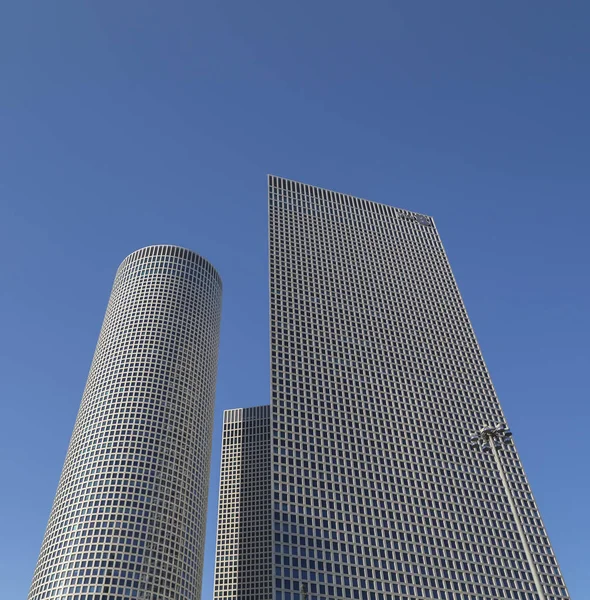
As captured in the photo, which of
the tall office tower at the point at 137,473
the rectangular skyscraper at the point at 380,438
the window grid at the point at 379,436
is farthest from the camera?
the tall office tower at the point at 137,473

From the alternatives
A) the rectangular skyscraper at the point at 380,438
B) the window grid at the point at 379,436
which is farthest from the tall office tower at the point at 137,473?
the window grid at the point at 379,436

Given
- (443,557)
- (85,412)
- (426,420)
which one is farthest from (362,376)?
(85,412)

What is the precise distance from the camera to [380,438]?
144 m

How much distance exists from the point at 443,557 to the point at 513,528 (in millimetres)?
22307

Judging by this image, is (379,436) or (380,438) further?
(379,436)

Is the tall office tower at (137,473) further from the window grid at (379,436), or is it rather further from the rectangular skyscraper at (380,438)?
the window grid at (379,436)

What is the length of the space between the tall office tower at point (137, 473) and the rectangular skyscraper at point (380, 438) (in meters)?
45.8

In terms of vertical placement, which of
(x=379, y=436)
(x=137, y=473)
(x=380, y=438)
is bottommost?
(x=380, y=438)

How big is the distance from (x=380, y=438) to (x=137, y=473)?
6573cm

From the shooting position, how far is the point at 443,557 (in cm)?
12612

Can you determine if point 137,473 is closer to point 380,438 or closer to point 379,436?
point 379,436

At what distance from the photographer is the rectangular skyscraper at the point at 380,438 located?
396ft

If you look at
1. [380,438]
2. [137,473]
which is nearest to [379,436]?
[380,438]

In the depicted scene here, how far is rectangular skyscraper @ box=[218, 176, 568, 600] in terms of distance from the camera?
120688 millimetres
